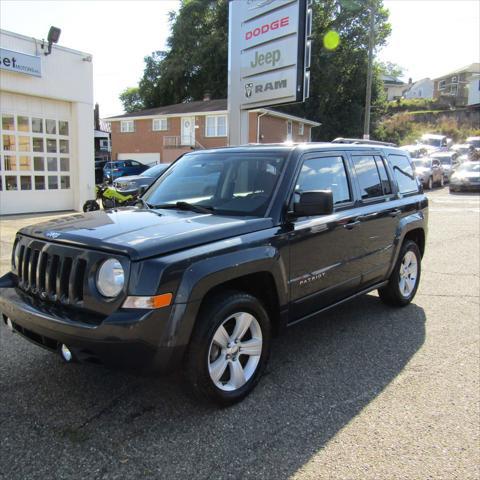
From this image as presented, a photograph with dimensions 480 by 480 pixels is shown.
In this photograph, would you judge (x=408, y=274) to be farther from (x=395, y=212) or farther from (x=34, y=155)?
(x=34, y=155)

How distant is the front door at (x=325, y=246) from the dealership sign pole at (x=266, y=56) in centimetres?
616

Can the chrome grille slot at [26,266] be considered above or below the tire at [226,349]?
above

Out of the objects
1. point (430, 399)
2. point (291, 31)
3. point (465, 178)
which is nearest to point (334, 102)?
point (465, 178)

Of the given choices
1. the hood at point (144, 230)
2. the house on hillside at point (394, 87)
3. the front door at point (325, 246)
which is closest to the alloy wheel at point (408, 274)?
the front door at point (325, 246)

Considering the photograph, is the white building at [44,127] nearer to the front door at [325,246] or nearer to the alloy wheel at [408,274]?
the front door at [325,246]

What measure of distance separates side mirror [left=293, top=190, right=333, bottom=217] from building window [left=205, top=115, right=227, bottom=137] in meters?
30.7

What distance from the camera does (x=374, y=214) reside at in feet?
15.6

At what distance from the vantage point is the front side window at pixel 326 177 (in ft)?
13.1

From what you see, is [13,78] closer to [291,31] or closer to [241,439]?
[291,31]

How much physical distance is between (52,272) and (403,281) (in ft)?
13.1

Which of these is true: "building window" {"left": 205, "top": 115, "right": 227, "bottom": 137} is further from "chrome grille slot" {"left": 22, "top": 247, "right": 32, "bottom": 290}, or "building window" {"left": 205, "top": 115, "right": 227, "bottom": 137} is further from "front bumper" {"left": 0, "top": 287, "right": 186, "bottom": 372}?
"front bumper" {"left": 0, "top": 287, "right": 186, "bottom": 372}

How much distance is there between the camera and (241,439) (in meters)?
2.92

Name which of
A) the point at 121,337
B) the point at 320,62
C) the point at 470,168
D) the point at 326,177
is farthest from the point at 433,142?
the point at 121,337

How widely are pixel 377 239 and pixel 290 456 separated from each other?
105 inches
